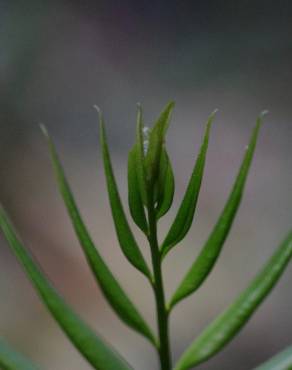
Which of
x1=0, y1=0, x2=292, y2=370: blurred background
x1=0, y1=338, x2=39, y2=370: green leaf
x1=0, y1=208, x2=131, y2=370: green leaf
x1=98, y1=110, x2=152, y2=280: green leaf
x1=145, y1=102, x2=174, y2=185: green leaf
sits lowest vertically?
x1=0, y1=0, x2=292, y2=370: blurred background

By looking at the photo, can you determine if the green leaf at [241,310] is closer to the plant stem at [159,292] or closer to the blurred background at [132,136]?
the plant stem at [159,292]

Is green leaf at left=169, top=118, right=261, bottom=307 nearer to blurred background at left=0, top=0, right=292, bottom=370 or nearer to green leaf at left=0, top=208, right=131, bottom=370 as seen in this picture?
green leaf at left=0, top=208, right=131, bottom=370

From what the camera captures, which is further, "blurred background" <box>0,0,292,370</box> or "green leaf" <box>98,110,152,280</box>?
"blurred background" <box>0,0,292,370</box>

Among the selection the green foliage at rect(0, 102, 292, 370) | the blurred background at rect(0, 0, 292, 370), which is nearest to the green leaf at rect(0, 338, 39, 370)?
the green foliage at rect(0, 102, 292, 370)

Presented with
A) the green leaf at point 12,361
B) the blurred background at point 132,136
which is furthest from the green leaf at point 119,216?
the blurred background at point 132,136

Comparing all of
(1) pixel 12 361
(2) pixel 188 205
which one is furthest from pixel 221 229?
(1) pixel 12 361

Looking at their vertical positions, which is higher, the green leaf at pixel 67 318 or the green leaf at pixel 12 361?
the green leaf at pixel 67 318

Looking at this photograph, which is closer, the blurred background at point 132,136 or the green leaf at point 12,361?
the green leaf at point 12,361
